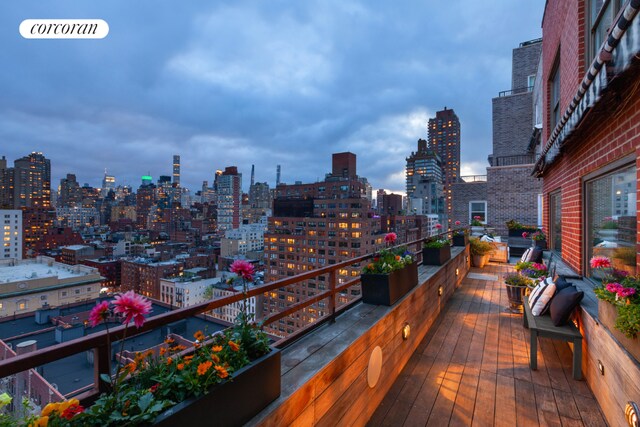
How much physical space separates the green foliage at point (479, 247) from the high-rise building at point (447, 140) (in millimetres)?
154708

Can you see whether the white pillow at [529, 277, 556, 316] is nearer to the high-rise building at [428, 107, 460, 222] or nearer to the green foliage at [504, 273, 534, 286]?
the green foliage at [504, 273, 534, 286]

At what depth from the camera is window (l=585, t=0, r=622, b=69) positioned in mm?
3332

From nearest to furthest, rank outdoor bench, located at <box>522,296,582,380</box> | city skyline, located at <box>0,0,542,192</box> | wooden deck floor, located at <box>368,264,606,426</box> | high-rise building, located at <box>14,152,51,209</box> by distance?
wooden deck floor, located at <box>368,264,606,426</box> < outdoor bench, located at <box>522,296,582,380</box> < city skyline, located at <box>0,0,542,192</box> < high-rise building, located at <box>14,152,51,209</box>

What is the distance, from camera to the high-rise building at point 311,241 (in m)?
44.6

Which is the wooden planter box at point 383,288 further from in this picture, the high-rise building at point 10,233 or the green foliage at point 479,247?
the high-rise building at point 10,233

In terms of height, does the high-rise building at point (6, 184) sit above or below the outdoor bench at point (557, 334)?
above

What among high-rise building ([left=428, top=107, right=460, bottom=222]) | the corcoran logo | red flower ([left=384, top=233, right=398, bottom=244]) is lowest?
red flower ([left=384, top=233, right=398, bottom=244])

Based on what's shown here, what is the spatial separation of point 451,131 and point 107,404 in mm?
177008

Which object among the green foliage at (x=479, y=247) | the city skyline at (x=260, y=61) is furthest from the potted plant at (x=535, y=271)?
the city skyline at (x=260, y=61)

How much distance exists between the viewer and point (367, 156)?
137 metres

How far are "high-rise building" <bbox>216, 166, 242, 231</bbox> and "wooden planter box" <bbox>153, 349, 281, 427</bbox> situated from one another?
140 meters

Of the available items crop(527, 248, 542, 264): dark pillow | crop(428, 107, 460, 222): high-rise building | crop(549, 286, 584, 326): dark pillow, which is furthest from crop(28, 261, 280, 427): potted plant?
crop(428, 107, 460, 222): high-rise building

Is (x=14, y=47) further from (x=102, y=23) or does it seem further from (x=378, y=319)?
(x=378, y=319)

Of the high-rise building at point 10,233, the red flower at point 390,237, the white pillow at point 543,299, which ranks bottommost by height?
the high-rise building at point 10,233
